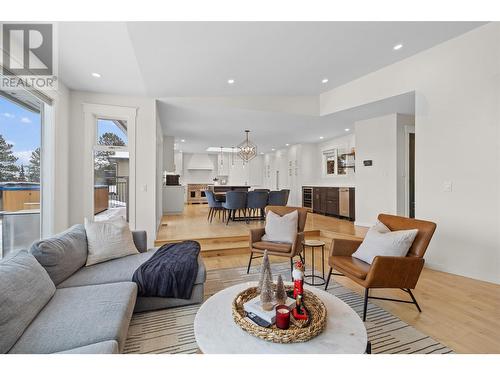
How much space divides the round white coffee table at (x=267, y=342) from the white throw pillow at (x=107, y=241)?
1489mm

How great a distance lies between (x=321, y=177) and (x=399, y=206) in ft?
11.5

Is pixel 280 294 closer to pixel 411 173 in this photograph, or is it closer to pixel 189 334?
pixel 189 334

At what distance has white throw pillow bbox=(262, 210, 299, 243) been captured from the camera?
3203 millimetres

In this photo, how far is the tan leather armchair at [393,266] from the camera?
2.08 metres

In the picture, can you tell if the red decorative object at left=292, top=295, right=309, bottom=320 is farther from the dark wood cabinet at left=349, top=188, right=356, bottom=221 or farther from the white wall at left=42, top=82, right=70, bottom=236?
the dark wood cabinet at left=349, top=188, right=356, bottom=221

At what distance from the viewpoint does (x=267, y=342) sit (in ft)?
4.13

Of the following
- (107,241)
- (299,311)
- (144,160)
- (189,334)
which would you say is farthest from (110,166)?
(299,311)

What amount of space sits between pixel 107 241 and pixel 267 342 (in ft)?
6.67

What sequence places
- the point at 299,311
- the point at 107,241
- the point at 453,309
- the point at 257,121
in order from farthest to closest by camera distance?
the point at 257,121 < the point at 107,241 < the point at 453,309 < the point at 299,311

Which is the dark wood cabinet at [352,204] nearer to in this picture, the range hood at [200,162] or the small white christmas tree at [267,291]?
the small white christmas tree at [267,291]

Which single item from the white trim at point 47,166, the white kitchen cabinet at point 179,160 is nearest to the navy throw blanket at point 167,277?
the white trim at point 47,166

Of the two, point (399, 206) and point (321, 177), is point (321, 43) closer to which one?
point (399, 206)

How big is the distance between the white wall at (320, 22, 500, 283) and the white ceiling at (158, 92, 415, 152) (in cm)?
47

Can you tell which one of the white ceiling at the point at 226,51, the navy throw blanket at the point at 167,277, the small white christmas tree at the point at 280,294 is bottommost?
the navy throw blanket at the point at 167,277
